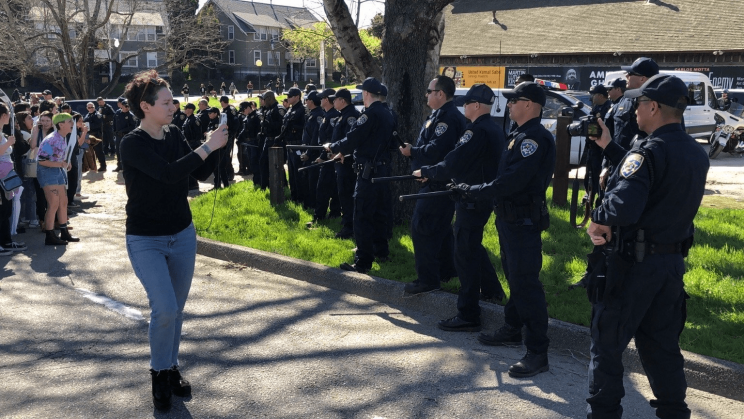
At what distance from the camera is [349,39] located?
368 inches

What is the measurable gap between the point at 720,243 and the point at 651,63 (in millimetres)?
2674

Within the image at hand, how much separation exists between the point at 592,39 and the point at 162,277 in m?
32.4

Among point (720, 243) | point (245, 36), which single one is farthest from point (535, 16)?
point (245, 36)

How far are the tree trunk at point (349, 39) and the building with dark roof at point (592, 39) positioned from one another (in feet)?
70.4

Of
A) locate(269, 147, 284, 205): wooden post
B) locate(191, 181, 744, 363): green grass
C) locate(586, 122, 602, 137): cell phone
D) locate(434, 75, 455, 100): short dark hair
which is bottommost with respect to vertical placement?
locate(191, 181, 744, 363): green grass

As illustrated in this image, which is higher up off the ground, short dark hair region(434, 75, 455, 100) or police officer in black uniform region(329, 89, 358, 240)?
short dark hair region(434, 75, 455, 100)

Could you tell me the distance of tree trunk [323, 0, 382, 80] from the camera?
30.1 ft

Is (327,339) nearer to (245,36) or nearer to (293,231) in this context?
(293,231)

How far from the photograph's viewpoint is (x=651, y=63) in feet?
20.1

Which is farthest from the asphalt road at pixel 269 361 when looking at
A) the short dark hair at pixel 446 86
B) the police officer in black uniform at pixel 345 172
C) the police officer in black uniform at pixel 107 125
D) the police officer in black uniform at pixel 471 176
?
the police officer in black uniform at pixel 107 125

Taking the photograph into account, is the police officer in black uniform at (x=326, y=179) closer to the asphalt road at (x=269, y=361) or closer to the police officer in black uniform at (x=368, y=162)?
the police officer in black uniform at (x=368, y=162)

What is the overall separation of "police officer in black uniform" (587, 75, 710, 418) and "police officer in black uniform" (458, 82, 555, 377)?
38.0 inches

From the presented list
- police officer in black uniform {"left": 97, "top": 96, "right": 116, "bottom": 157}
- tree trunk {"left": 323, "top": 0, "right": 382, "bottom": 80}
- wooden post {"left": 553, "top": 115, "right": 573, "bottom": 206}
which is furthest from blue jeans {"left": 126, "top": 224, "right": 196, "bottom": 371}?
police officer in black uniform {"left": 97, "top": 96, "right": 116, "bottom": 157}

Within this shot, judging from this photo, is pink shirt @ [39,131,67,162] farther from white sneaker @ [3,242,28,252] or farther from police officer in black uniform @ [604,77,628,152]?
police officer in black uniform @ [604,77,628,152]
